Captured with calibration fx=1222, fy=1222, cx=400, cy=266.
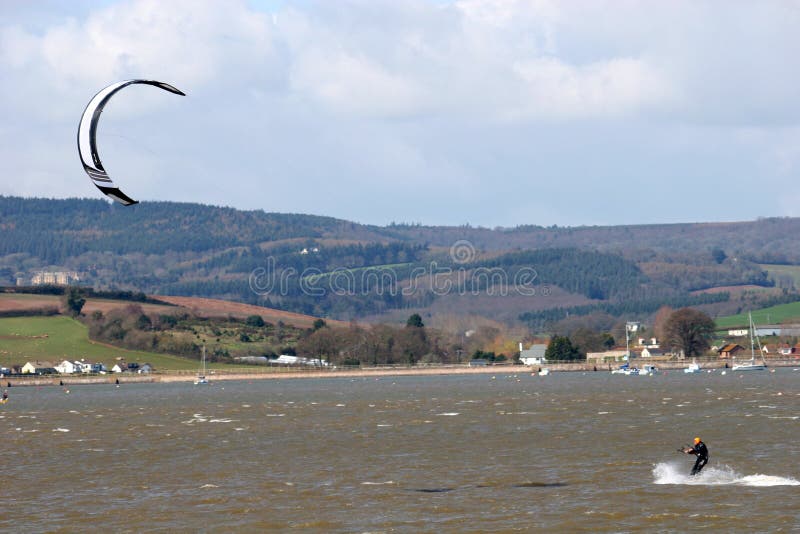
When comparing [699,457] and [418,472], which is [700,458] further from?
[418,472]

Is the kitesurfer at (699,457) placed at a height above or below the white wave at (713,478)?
above

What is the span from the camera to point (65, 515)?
135 ft

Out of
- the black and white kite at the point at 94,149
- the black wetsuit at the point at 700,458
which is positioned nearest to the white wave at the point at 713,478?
the black wetsuit at the point at 700,458

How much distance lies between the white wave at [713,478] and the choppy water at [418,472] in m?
0.11

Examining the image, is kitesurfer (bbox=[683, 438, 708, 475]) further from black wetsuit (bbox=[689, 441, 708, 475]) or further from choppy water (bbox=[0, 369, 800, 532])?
choppy water (bbox=[0, 369, 800, 532])

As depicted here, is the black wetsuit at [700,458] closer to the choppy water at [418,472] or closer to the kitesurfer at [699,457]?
the kitesurfer at [699,457]

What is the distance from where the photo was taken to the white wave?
43.2 meters

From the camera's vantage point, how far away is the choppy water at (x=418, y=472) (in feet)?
126

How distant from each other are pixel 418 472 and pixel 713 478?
11689 mm

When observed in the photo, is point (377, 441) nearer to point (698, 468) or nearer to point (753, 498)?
point (698, 468)

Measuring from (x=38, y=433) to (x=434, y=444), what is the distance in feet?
105

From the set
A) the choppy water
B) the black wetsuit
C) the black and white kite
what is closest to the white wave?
the choppy water

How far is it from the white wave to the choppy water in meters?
0.11

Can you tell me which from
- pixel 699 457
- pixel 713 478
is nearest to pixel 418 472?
pixel 699 457
